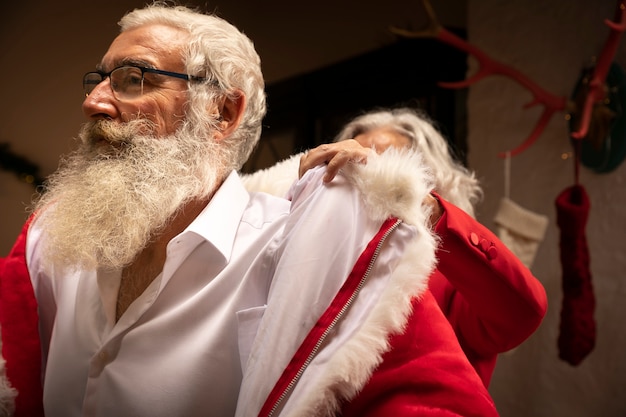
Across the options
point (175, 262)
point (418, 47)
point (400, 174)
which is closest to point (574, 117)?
point (418, 47)

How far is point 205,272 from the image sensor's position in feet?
3.10

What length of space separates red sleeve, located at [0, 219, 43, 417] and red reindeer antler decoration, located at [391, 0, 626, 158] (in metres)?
1.34

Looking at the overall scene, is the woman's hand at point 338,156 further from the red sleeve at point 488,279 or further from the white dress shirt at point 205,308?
the red sleeve at point 488,279

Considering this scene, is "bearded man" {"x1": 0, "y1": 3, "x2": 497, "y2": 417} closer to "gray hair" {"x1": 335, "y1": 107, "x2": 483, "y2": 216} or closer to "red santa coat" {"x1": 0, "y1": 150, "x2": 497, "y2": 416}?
"red santa coat" {"x1": 0, "y1": 150, "x2": 497, "y2": 416}

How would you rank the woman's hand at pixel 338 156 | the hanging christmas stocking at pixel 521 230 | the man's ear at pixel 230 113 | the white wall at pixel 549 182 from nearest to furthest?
the woman's hand at pixel 338 156 < the man's ear at pixel 230 113 < the white wall at pixel 549 182 < the hanging christmas stocking at pixel 521 230

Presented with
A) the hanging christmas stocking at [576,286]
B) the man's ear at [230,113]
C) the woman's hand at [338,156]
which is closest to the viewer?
the woman's hand at [338,156]

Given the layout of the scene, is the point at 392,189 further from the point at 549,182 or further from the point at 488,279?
the point at 549,182

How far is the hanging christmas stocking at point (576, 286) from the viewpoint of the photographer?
Answer: 1667 mm

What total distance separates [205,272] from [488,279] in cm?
49

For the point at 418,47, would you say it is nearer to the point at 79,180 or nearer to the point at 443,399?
the point at 79,180

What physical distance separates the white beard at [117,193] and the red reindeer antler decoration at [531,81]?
3.66 ft

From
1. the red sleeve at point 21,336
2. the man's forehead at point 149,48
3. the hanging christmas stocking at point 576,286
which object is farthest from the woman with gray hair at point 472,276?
the hanging christmas stocking at point 576,286

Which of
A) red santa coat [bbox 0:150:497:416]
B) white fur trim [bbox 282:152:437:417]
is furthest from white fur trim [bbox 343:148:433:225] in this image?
red santa coat [bbox 0:150:497:416]

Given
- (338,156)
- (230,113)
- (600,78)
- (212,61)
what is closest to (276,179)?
(230,113)
